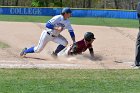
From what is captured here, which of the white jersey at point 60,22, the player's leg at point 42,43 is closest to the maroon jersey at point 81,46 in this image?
the white jersey at point 60,22

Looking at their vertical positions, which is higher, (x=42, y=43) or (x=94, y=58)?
(x=42, y=43)

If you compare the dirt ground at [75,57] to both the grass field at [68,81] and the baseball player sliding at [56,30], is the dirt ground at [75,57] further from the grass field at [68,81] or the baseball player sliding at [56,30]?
the grass field at [68,81]

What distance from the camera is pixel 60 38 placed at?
38.9ft

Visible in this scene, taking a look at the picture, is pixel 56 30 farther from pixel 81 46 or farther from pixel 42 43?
pixel 81 46

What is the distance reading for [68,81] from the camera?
25.0ft

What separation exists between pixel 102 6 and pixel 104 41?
41.5 m

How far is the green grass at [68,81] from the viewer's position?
6.86 meters

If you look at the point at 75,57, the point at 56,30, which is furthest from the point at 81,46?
the point at 56,30

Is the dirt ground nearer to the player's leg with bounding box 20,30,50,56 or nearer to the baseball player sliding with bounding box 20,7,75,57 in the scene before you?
the player's leg with bounding box 20,30,50,56

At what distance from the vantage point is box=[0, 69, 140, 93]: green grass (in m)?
6.86

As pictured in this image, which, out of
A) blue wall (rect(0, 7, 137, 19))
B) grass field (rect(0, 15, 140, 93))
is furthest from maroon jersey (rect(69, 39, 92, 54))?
blue wall (rect(0, 7, 137, 19))

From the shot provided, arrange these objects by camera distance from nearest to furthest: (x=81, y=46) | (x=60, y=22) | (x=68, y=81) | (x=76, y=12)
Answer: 1. (x=68, y=81)
2. (x=60, y=22)
3. (x=81, y=46)
4. (x=76, y=12)

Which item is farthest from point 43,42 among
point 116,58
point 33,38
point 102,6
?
point 102,6

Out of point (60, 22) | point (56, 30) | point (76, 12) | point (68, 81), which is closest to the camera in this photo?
point (68, 81)
